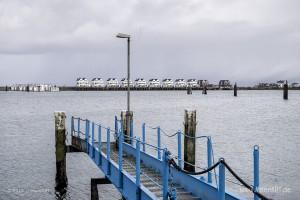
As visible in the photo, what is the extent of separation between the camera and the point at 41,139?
44.0 metres

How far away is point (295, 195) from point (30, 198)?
44.2 feet

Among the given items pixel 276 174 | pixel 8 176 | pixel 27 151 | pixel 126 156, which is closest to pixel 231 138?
pixel 276 174
